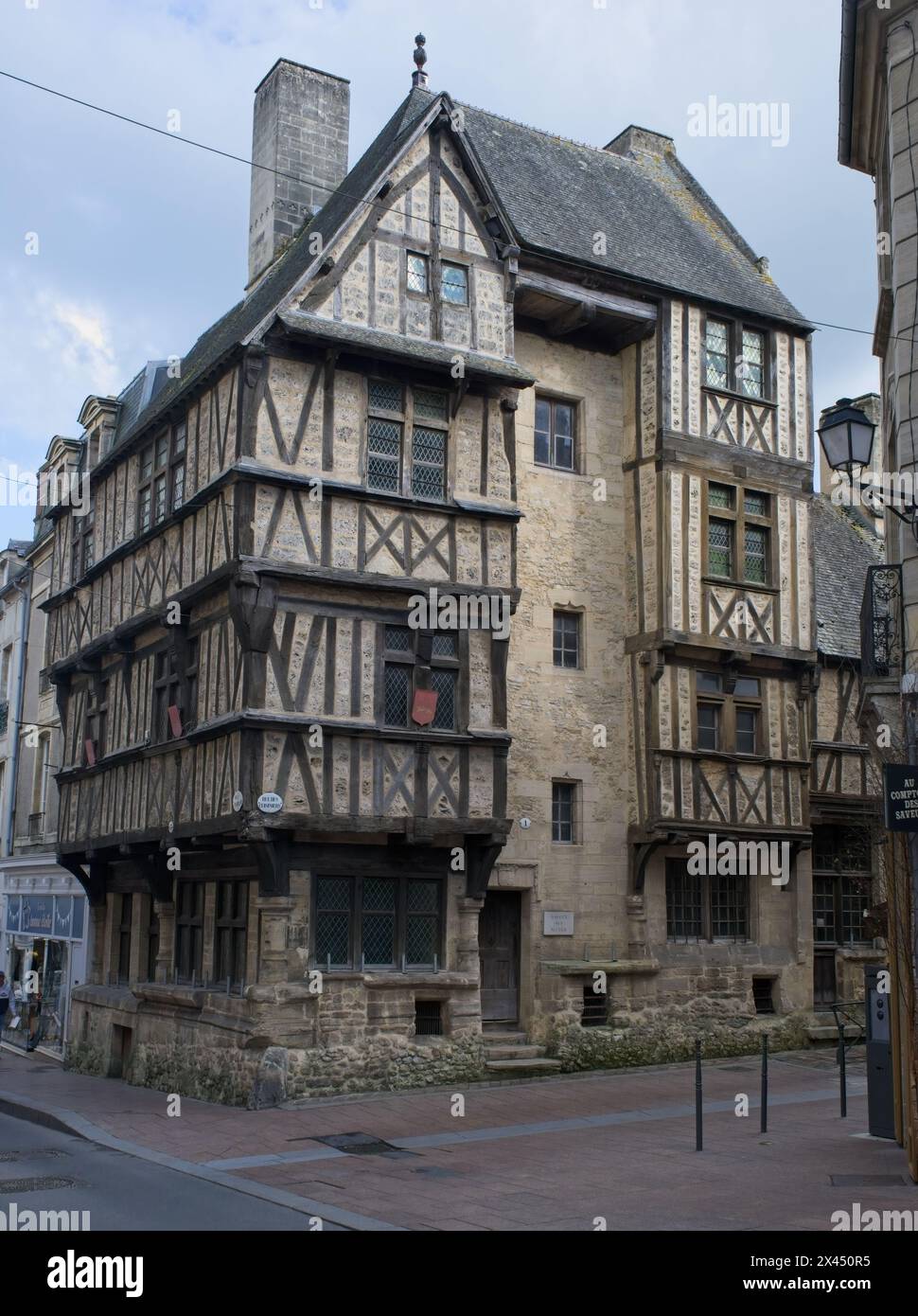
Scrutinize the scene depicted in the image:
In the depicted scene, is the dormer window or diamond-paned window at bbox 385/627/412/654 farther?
the dormer window

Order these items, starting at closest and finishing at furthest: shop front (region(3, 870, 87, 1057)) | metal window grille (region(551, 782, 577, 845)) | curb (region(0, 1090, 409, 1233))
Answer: curb (region(0, 1090, 409, 1233))
metal window grille (region(551, 782, 577, 845))
shop front (region(3, 870, 87, 1057))

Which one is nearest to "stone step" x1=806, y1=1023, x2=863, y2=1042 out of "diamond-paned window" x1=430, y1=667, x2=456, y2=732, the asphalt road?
"diamond-paned window" x1=430, y1=667, x2=456, y2=732

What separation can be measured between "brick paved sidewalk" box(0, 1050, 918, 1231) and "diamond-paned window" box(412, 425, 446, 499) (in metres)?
7.05

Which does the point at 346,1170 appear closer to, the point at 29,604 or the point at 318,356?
the point at 318,356

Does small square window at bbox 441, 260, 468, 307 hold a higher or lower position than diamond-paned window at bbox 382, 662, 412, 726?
higher

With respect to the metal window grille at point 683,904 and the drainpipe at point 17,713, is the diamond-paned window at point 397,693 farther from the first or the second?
the drainpipe at point 17,713

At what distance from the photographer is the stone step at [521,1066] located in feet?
53.4

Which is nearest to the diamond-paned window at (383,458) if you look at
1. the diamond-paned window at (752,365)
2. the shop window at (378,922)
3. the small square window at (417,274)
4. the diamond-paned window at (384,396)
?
the diamond-paned window at (384,396)

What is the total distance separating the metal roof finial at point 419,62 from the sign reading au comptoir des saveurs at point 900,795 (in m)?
13.1

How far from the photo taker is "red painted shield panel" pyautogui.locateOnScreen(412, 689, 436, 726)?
621 inches

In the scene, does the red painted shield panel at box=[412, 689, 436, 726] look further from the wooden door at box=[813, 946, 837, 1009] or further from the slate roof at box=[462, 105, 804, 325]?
the wooden door at box=[813, 946, 837, 1009]

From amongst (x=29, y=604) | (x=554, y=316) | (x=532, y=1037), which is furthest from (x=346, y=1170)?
(x=29, y=604)

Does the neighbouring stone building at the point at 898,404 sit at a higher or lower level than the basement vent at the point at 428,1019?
higher
